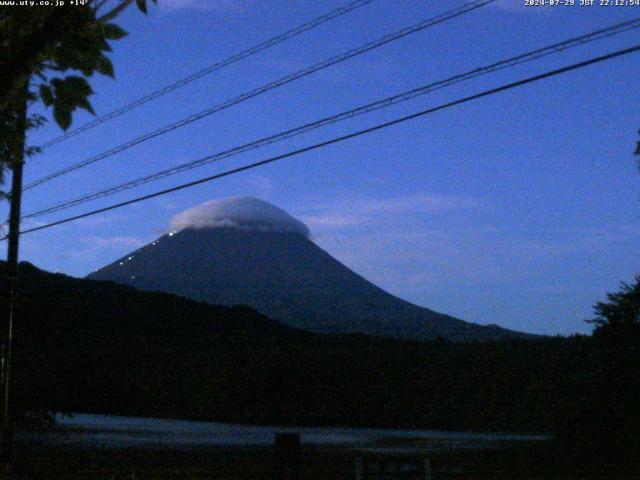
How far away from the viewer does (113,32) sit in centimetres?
466

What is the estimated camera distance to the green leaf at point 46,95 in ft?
14.8

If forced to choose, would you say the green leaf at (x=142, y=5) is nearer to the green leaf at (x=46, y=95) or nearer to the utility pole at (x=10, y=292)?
the green leaf at (x=46, y=95)

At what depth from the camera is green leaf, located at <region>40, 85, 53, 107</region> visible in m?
4.52

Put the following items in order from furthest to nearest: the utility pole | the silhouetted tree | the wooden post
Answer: the utility pole
the wooden post
the silhouetted tree

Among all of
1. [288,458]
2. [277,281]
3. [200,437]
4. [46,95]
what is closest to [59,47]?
[46,95]

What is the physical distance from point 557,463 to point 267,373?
23.8 meters

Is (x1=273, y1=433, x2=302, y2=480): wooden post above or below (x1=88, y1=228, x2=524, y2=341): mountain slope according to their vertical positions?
below

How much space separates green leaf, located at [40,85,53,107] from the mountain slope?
3723 inches

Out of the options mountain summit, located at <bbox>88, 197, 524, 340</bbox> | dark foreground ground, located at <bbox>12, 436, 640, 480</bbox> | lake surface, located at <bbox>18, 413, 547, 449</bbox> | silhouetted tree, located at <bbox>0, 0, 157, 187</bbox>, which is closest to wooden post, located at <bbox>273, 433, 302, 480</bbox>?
dark foreground ground, located at <bbox>12, 436, 640, 480</bbox>

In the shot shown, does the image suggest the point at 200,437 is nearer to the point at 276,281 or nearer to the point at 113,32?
the point at 113,32

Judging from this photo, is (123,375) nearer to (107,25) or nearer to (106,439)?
(106,439)

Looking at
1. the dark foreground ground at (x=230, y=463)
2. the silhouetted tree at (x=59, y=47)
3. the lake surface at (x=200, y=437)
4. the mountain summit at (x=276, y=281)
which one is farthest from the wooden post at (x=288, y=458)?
the mountain summit at (x=276, y=281)

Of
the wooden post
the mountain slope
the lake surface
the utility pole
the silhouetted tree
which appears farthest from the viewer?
the mountain slope

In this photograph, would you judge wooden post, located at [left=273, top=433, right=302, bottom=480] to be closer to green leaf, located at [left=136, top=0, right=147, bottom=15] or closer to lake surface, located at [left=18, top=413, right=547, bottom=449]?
green leaf, located at [left=136, top=0, right=147, bottom=15]
